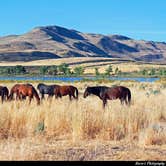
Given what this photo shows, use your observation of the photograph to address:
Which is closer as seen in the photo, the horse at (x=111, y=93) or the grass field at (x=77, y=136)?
the grass field at (x=77, y=136)

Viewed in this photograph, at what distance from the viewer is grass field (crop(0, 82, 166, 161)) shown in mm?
8336

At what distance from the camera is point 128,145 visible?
9648mm

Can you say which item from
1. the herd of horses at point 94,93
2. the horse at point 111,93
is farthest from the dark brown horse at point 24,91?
the horse at point 111,93

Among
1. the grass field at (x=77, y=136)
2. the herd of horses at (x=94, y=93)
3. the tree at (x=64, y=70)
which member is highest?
the tree at (x=64, y=70)

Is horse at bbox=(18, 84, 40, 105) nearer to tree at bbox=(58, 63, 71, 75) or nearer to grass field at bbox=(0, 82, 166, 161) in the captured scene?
grass field at bbox=(0, 82, 166, 161)

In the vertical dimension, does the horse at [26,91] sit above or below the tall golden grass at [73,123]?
above

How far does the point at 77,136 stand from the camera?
10383 millimetres

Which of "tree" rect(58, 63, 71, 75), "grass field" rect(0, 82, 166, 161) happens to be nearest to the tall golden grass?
"grass field" rect(0, 82, 166, 161)

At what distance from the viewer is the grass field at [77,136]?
328 inches

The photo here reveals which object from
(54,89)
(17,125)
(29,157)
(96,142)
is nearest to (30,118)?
(17,125)

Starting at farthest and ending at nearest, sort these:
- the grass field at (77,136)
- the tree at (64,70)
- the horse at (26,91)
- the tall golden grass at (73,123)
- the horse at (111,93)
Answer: the tree at (64,70), the horse at (26,91), the horse at (111,93), the tall golden grass at (73,123), the grass field at (77,136)

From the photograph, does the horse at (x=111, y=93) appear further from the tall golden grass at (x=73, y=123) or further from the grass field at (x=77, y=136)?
the tall golden grass at (x=73, y=123)

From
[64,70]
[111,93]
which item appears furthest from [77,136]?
[64,70]

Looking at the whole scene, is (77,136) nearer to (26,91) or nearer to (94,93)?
(94,93)
